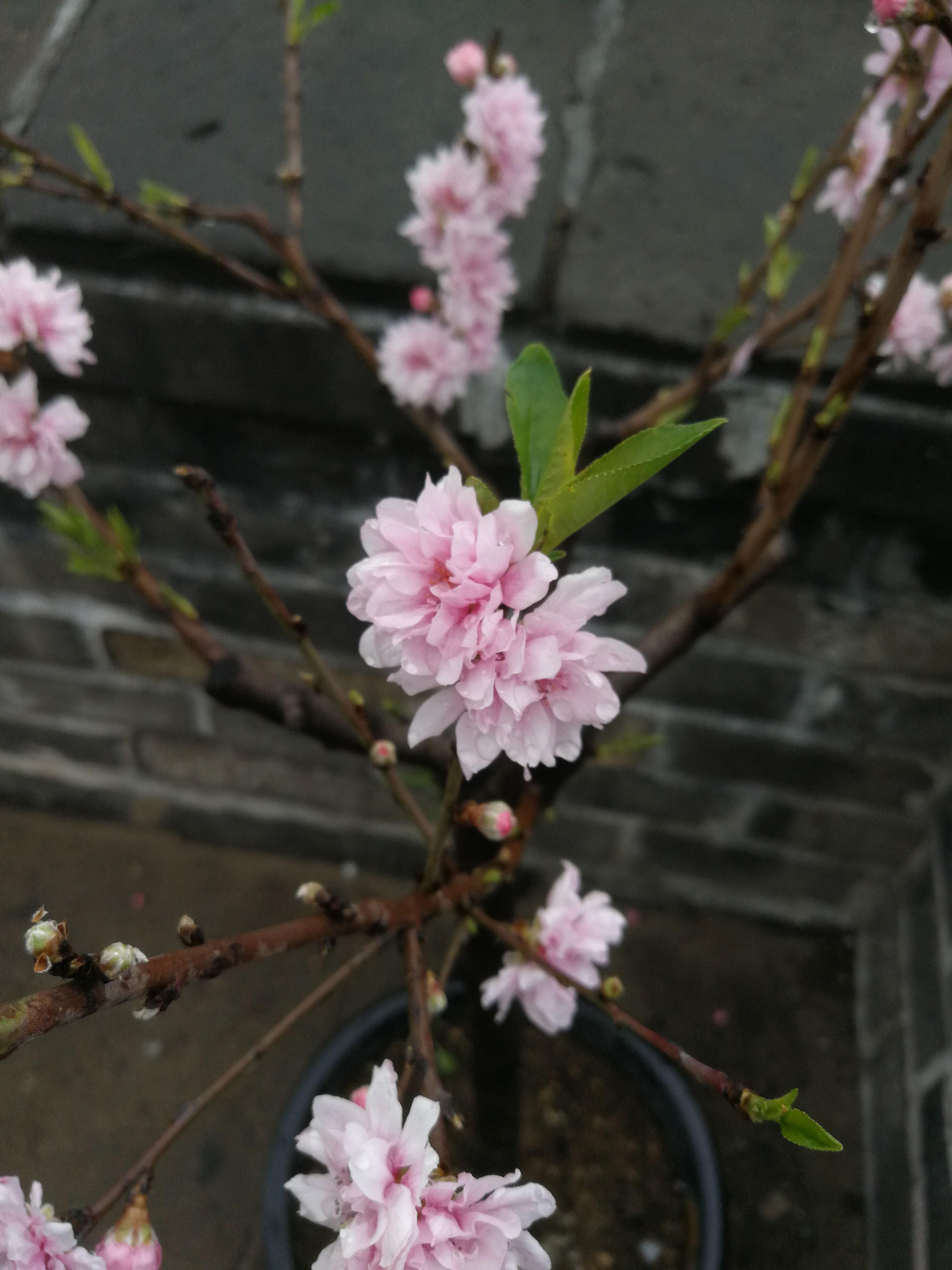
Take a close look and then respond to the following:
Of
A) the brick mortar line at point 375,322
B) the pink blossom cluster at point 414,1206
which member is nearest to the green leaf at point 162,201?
the brick mortar line at point 375,322

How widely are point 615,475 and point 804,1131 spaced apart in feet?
1.08

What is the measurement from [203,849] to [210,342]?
98 cm

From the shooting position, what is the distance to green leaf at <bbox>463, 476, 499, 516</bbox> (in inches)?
16.7

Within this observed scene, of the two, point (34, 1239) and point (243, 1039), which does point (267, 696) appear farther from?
point (243, 1039)

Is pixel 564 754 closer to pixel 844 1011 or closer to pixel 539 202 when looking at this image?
pixel 539 202

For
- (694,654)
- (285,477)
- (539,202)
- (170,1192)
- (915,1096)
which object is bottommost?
(170,1192)

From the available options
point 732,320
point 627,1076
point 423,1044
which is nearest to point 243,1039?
point 627,1076

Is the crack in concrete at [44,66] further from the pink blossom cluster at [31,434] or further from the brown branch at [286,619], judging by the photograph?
the brown branch at [286,619]

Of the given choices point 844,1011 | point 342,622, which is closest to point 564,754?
point 342,622

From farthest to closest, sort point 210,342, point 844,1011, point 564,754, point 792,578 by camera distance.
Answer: point 844,1011 → point 792,578 → point 210,342 → point 564,754

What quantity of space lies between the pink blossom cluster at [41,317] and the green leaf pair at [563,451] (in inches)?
14.8

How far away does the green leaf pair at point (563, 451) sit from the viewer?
15.2 inches

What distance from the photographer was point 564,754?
45cm

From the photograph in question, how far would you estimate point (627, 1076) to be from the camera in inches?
47.4
